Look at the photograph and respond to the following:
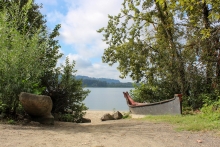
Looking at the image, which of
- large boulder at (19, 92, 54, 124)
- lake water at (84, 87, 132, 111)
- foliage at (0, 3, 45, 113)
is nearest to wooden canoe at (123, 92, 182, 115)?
lake water at (84, 87, 132, 111)

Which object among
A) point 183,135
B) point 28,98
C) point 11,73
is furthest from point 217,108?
point 11,73

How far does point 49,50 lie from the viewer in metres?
12.7

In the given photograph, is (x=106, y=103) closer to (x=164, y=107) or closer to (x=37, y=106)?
(x=164, y=107)

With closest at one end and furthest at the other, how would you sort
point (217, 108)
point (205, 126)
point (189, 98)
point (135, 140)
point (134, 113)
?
point (135, 140) → point (205, 126) → point (217, 108) → point (189, 98) → point (134, 113)

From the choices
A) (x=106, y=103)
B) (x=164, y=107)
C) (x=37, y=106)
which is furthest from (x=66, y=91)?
(x=106, y=103)

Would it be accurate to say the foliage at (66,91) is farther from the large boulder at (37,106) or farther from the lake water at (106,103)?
the large boulder at (37,106)

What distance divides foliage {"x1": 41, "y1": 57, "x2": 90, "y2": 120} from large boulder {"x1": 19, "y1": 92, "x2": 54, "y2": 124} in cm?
339

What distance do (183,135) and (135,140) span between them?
4.76 feet

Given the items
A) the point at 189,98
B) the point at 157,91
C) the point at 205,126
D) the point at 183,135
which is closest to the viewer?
the point at 183,135

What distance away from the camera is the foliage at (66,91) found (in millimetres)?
11812

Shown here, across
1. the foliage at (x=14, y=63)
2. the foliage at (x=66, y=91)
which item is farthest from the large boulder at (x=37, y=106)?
the foliage at (x=66, y=91)

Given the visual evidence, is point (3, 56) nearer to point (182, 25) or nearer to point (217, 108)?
point (217, 108)

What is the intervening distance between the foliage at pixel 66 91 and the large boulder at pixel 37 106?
3388 mm

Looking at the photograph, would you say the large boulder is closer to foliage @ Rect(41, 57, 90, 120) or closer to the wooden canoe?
foliage @ Rect(41, 57, 90, 120)
